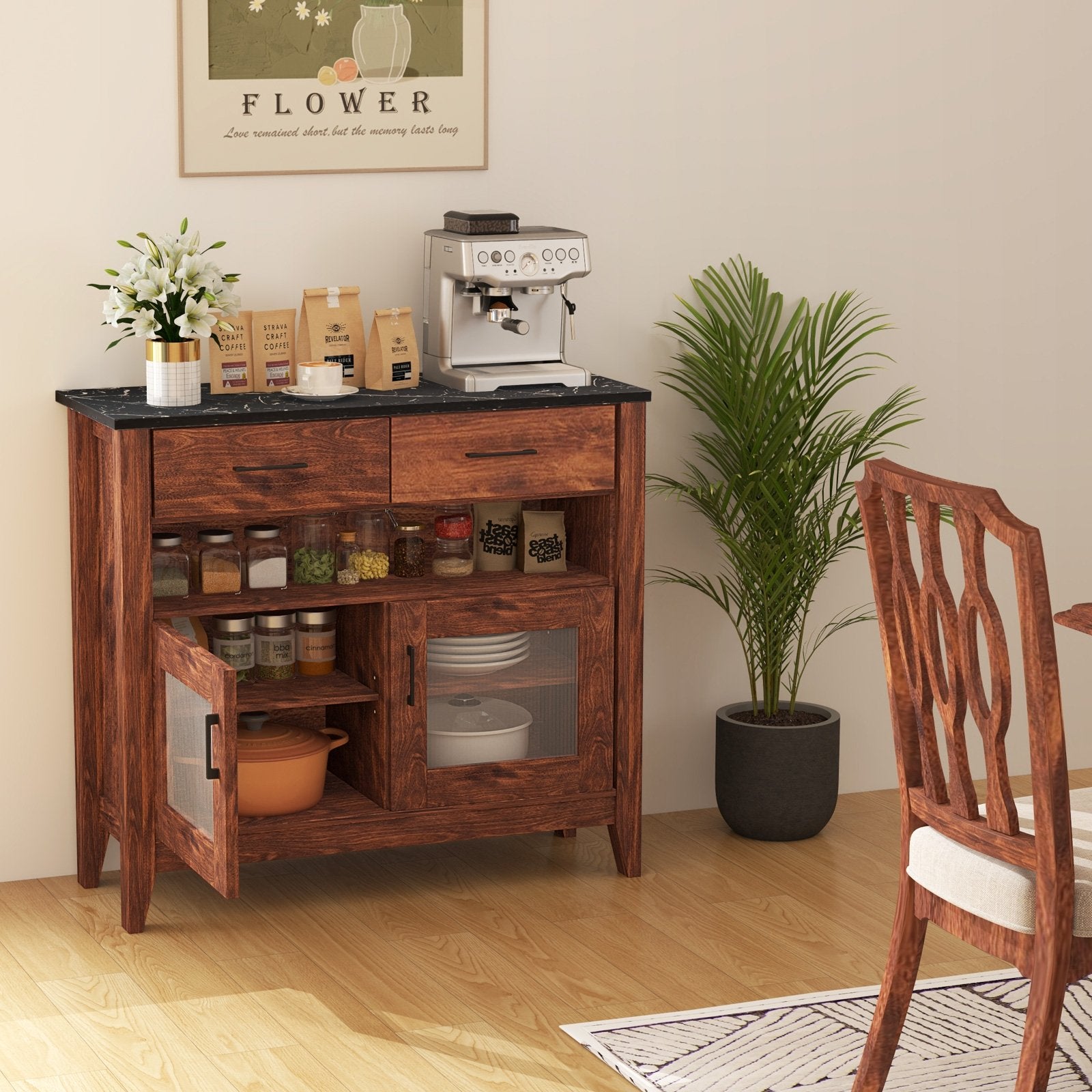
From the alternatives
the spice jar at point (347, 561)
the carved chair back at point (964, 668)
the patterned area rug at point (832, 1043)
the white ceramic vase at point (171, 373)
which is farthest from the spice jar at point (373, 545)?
the carved chair back at point (964, 668)

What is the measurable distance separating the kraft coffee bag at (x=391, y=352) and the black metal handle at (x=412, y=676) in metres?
0.53

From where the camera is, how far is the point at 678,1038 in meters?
3.10

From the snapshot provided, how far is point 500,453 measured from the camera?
3.67m

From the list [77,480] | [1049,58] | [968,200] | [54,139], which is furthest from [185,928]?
[1049,58]

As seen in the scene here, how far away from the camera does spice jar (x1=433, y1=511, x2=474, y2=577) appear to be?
3818 millimetres

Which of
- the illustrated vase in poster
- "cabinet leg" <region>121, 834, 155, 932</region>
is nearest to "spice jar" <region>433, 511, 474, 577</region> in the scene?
"cabinet leg" <region>121, 834, 155, 932</region>

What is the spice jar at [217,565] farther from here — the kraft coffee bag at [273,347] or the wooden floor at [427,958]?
the wooden floor at [427,958]

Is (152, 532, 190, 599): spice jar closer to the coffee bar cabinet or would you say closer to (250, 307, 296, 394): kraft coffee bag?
the coffee bar cabinet

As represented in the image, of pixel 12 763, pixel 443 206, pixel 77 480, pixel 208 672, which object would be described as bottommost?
pixel 12 763

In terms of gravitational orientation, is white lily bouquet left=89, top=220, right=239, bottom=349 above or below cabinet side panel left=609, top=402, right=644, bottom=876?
above

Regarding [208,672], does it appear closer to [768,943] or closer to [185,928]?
[185,928]

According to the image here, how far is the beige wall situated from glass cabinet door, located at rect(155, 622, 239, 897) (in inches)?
16.8

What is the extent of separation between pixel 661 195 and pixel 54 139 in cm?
132

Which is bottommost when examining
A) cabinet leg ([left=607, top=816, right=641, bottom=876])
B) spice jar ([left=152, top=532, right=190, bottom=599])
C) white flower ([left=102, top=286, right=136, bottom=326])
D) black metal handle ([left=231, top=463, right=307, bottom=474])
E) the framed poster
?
cabinet leg ([left=607, top=816, right=641, bottom=876])
